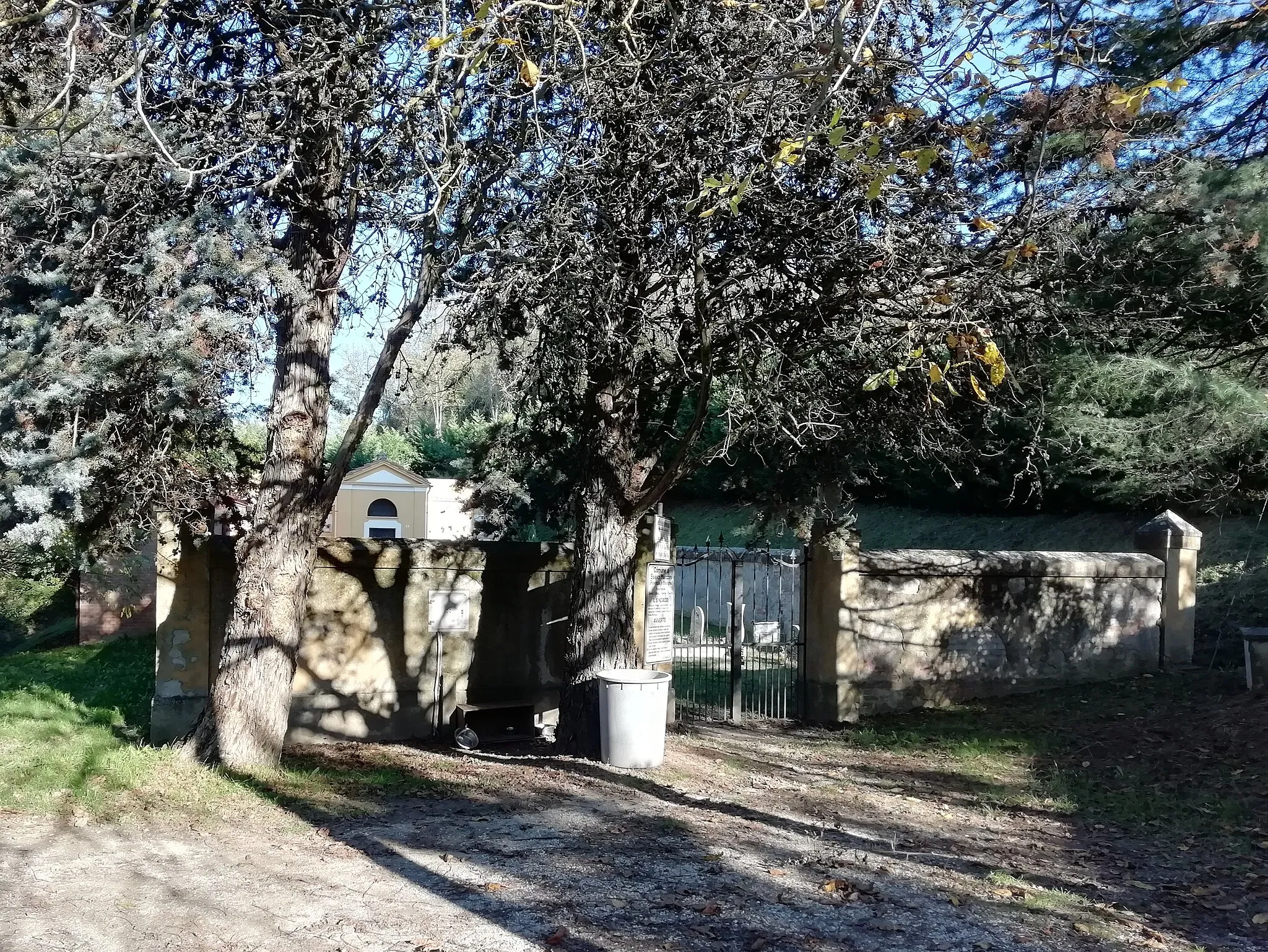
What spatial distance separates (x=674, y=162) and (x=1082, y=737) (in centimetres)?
692

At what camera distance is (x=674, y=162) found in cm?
805

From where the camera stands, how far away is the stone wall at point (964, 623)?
12.0 meters

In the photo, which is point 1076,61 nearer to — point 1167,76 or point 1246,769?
point 1167,76

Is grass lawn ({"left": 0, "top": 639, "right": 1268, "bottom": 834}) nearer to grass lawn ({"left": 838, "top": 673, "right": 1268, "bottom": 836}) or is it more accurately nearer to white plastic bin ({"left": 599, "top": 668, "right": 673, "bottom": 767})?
grass lawn ({"left": 838, "top": 673, "right": 1268, "bottom": 836})

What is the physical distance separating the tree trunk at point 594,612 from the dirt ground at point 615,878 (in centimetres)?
116

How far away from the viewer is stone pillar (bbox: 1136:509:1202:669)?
1348cm

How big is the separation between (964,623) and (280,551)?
26.2 ft

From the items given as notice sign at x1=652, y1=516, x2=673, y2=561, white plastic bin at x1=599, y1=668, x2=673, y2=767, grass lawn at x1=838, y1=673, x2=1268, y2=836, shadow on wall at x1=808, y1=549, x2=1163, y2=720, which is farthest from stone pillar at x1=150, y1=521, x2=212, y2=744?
shadow on wall at x1=808, y1=549, x2=1163, y2=720

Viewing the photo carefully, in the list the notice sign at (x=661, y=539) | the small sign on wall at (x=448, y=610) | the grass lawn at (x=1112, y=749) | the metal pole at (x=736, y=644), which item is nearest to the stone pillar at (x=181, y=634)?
the small sign on wall at (x=448, y=610)

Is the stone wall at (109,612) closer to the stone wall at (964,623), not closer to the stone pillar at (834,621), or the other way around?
the stone pillar at (834,621)

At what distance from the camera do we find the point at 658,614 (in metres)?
11.0

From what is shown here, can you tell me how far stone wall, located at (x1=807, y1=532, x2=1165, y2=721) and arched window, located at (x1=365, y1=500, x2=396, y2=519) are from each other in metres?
20.8

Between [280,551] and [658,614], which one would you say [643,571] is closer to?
[658,614]

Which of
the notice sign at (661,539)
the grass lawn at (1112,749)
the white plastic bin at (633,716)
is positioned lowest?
the grass lawn at (1112,749)
